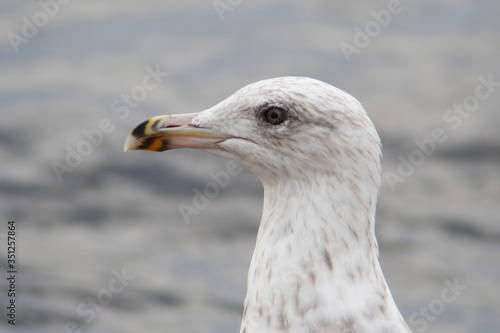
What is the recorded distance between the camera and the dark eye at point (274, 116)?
3.22 m

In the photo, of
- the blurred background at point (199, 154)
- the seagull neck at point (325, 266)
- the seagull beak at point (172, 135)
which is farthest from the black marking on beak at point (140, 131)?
the blurred background at point (199, 154)

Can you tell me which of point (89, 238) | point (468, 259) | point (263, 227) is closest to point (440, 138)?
point (468, 259)

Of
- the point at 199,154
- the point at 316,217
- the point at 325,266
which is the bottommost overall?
the point at 325,266

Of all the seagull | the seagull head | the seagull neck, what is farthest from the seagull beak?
the seagull neck

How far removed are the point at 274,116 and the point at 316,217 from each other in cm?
40

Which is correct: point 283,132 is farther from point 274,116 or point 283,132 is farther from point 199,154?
point 199,154

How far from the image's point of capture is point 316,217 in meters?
3.13

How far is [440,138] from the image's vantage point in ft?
27.4

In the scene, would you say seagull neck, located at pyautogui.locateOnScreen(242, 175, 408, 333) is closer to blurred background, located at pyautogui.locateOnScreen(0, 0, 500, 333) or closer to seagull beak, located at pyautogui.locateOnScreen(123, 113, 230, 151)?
seagull beak, located at pyautogui.locateOnScreen(123, 113, 230, 151)

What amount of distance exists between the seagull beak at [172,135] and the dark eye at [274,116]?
17cm

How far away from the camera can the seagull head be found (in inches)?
123

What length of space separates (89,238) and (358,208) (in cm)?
471

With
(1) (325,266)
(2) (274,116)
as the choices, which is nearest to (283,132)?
(2) (274,116)

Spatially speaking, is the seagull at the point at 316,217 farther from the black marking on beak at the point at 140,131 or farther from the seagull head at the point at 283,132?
the black marking on beak at the point at 140,131
